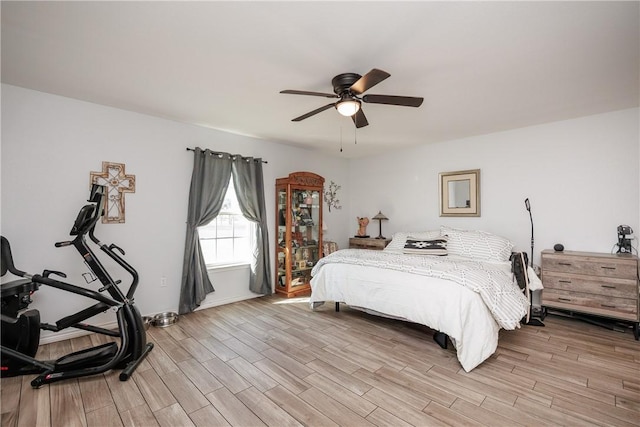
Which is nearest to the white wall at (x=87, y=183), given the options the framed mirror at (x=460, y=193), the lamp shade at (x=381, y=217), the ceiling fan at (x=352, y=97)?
the ceiling fan at (x=352, y=97)

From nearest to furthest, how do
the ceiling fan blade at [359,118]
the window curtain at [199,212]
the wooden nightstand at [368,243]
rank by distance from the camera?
the ceiling fan blade at [359,118], the window curtain at [199,212], the wooden nightstand at [368,243]

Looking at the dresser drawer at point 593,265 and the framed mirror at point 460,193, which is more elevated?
the framed mirror at point 460,193

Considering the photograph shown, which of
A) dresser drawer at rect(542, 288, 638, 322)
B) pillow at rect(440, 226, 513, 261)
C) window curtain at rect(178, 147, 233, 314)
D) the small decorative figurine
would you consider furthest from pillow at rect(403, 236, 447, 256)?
window curtain at rect(178, 147, 233, 314)

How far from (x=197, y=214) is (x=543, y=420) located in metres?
3.92

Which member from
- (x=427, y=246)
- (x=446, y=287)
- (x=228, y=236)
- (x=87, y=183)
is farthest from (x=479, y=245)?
(x=87, y=183)

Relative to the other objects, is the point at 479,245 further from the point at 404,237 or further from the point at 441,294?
the point at 441,294

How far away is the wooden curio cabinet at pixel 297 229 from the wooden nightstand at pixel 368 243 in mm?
877

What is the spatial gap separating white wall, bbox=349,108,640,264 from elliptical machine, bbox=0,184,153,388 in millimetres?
4319

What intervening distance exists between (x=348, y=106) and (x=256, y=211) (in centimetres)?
255

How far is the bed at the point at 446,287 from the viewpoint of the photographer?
2520 millimetres

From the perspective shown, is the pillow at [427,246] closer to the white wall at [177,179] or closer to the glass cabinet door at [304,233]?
the white wall at [177,179]

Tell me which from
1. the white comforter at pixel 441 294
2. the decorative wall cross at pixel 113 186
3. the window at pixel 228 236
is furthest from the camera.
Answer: the window at pixel 228 236

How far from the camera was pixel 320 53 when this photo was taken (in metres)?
2.18

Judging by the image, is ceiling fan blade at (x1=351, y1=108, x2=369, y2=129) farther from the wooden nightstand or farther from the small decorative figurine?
the small decorative figurine
